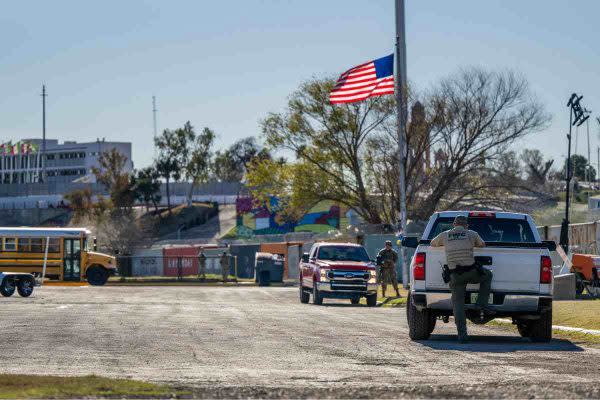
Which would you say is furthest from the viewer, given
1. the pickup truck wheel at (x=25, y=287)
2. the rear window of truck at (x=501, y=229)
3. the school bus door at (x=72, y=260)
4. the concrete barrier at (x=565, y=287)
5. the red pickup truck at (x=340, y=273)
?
the school bus door at (x=72, y=260)

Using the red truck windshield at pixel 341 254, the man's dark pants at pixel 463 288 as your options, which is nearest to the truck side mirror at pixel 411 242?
the man's dark pants at pixel 463 288

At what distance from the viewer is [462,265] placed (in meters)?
17.3

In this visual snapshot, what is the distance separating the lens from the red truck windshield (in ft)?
117

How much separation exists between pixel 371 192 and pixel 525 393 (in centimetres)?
5754

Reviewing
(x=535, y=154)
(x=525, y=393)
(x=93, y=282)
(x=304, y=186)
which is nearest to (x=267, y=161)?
(x=304, y=186)

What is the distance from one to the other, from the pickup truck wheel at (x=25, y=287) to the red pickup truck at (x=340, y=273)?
9.80 meters

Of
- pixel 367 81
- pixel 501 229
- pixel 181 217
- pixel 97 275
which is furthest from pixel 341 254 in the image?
pixel 181 217

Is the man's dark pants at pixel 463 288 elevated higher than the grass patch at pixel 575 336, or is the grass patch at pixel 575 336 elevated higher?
the man's dark pants at pixel 463 288

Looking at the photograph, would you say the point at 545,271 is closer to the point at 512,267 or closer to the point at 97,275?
the point at 512,267

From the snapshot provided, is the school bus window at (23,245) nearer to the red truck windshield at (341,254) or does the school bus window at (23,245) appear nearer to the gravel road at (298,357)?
the red truck windshield at (341,254)

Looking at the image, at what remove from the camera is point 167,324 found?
873 inches

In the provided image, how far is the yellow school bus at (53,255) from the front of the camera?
182ft

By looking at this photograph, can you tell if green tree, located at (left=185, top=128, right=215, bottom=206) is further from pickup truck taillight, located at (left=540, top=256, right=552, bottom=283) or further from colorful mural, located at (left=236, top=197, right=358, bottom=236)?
pickup truck taillight, located at (left=540, top=256, right=552, bottom=283)

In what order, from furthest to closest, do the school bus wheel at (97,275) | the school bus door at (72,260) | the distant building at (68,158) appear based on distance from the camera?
1. the distant building at (68,158)
2. the school bus wheel at (97,275)
3. the school bus door at (72,260)
